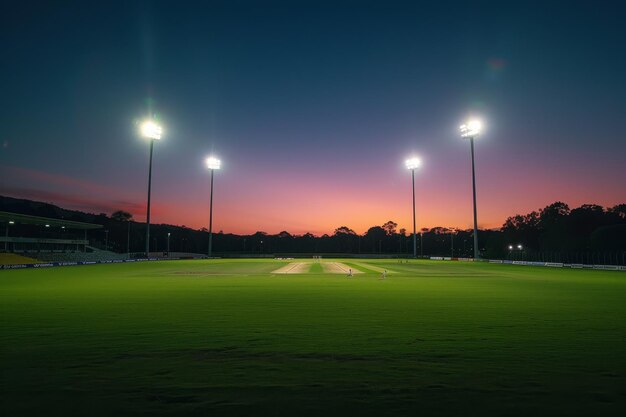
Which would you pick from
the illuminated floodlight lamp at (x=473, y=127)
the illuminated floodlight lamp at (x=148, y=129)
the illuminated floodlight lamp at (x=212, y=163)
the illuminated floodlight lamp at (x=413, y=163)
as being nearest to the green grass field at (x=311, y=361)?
the illuminated floodlight lamp at (x=473, y=127)

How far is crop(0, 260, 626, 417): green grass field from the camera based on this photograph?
17.2ft

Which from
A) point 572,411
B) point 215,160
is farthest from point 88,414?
point 215,160

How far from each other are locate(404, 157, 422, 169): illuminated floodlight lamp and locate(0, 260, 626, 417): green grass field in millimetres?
74718

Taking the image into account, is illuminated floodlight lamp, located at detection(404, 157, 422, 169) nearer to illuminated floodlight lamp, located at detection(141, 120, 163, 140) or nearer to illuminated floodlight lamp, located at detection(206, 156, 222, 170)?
illuminated floodlight lamp, located at detection(206, 156, 222, 170)

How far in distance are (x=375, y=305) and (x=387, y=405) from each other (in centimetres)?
1001

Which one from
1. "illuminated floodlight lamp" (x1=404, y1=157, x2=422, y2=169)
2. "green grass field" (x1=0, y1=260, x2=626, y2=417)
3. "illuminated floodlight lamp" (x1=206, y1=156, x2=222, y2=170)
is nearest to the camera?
"green grass field" (x1=0, y1=260, x2=626, y2=417)

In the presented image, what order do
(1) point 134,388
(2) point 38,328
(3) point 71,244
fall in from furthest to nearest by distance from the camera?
1. (3) point 71,244
2. (2) point 38,328
3. (1) point 134,388

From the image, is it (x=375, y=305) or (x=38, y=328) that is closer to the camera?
(x=38, y=328)

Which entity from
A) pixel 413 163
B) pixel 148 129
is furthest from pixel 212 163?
pixel 413 163

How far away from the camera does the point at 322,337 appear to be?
9.29 meters

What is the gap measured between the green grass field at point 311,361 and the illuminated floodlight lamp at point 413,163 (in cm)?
7472

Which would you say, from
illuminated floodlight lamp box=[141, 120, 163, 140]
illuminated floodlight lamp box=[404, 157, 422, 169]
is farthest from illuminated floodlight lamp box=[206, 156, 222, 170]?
illuminated floodlight lamp box=[404, 157, 422, 169]

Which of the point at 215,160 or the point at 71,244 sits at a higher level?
the point at 215,160

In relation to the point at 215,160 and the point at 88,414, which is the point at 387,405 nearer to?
the point at 88,414
